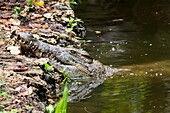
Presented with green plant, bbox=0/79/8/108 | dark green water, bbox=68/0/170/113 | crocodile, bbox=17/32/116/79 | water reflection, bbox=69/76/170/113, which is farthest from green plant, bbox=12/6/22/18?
green plant, bbox=0/79/8/108

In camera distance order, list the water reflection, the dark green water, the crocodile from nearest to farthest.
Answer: the water reflection < the dark green water < the crocodile

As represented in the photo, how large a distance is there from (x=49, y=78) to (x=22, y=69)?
44 cm

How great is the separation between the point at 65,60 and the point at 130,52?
5.78 feet

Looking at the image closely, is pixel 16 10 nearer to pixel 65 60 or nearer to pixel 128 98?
pixel 65 60

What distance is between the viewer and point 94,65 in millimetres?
6430

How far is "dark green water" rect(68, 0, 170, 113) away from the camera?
15.3ft

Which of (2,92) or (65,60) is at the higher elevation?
(65,60)

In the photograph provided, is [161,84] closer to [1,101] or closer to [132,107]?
[132,107]

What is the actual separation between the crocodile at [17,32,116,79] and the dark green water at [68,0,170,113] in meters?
0.35

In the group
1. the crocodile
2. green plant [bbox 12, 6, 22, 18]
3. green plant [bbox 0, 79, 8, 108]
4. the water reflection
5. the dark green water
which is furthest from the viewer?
green plant [bbox 12, 6, 22, 18]

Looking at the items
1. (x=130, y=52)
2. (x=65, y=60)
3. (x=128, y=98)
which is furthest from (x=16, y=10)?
(x=128, y=98)

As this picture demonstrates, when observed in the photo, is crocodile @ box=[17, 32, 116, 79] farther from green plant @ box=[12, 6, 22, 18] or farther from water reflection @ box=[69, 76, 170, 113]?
green plant @ box=[12, 6, 22, 18]

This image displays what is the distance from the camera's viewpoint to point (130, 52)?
765 cm

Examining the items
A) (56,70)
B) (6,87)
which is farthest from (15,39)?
(6,87)
